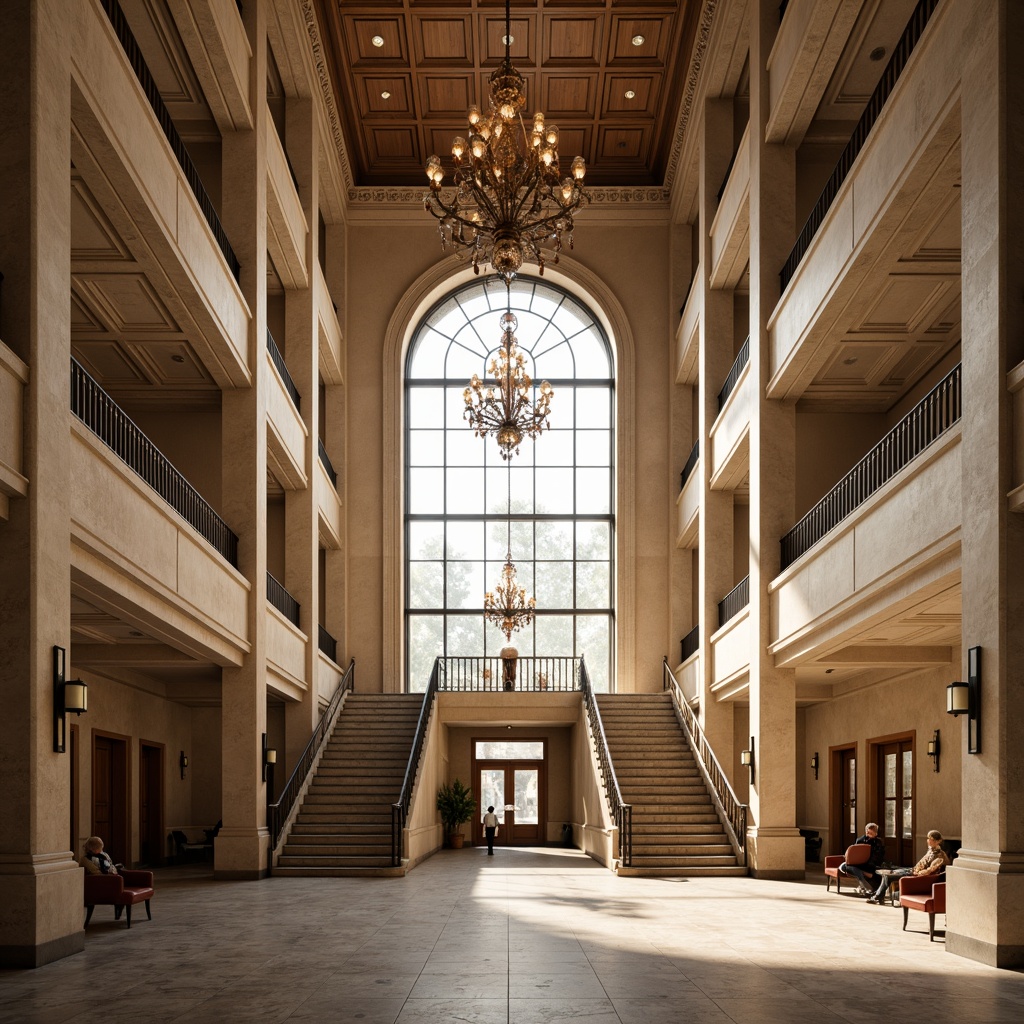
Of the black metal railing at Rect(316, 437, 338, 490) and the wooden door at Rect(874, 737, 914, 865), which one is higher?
the black metal railing at Rect(316, 437, 338, 490)

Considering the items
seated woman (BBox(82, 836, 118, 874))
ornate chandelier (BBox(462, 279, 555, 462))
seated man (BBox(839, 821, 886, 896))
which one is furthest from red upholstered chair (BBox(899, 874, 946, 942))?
ornate chandelier (BBox(462, 279, 555, 462))

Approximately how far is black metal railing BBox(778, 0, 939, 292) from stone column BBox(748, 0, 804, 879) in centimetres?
58

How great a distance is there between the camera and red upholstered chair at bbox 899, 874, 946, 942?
36.5ft

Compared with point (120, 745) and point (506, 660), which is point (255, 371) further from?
point (506, 660)

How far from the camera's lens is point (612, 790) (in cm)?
2028

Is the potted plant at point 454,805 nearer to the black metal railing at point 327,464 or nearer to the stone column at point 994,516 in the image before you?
the black metal railing at point 327,464

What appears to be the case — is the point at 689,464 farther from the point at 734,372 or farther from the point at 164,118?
the point at 164,118

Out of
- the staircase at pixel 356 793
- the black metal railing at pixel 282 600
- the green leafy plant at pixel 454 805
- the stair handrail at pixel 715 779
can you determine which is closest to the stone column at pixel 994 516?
the stair handrail at pixel 715 779

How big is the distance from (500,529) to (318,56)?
471 inches

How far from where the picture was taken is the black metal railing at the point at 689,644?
25886 mm

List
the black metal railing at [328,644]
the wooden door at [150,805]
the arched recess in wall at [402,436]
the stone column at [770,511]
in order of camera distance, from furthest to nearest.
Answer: the arched recess in wall at [402,436], the black metal railing at [328,644], the wooden door at [150,805], the stone column at [770,511]

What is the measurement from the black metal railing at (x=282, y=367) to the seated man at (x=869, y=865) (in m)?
11.7

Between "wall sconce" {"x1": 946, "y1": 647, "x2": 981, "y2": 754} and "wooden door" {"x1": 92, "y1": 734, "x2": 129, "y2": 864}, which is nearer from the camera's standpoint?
"wall sconce" {"x1": 946, "y1": 647, "x2": 981, "y2": 754}

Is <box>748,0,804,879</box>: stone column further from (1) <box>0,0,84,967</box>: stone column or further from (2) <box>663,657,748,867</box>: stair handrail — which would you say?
(1) <box>0,0,84,967</box>: stone column
